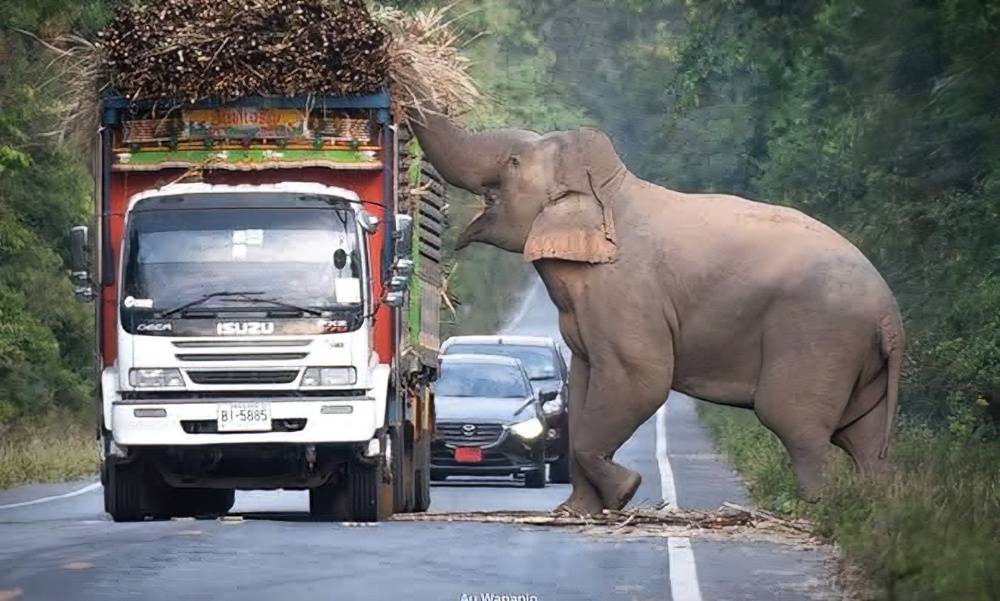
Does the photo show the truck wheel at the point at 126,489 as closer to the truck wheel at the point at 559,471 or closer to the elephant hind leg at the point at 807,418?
the elephant hind leg at the point at 807,418

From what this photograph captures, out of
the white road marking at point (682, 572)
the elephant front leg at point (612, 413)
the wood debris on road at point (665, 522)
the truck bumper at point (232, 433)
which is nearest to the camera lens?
the white road marking at point (682, 572)

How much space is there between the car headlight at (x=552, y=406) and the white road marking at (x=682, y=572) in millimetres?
12301

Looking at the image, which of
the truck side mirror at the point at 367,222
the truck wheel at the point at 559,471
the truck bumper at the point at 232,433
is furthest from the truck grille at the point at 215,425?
the truck wheel at the point at 559,471

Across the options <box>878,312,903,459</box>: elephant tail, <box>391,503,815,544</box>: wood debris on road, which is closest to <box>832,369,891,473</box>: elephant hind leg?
<box>878,312,903,459</box>: elephant tail

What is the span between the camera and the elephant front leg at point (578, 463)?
18297mm

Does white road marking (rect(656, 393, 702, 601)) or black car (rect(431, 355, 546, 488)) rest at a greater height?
white road marking (rect(656, 393, 702, 601))

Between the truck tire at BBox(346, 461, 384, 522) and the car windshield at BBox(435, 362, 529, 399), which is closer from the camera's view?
the truck tire at BBox(346, 461, 384, 522)

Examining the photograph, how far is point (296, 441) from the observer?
1672cm

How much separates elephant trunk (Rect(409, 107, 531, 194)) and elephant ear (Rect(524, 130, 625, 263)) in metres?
0.51

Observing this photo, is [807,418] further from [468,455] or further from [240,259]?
[468,455]

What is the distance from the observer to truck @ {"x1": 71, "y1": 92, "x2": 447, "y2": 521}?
55.1 feet

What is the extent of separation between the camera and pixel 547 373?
30.0 m

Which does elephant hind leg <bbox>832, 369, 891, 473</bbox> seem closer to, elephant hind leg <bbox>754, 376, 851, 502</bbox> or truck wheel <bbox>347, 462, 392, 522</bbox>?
elephant hind leg <bbox>754, 376, 851, 502</bbox>

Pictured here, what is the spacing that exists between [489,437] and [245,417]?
9268mm
